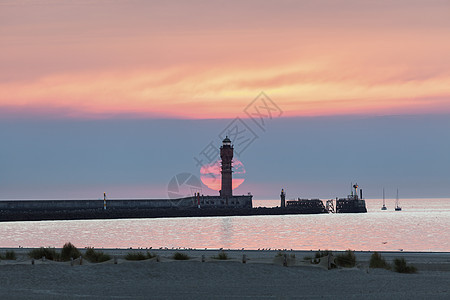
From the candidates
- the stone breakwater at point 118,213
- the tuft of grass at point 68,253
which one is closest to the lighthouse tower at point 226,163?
the stone breakwater at point 118,213

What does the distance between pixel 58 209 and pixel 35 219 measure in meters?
9.76

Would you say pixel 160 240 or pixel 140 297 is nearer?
pixel 140 297

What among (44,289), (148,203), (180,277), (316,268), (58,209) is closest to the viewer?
(44,289)

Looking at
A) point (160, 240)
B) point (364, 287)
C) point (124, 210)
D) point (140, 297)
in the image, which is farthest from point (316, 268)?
point (124, 210)

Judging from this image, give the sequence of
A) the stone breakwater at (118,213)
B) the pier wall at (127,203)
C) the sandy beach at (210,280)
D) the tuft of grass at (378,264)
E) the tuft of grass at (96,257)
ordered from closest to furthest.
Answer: the sandy beach at (210,280) → the tuft of grass at (378,264) → the tuft of grass at (96,257) → the stone breakwater at (118,213) → the pier wall at (127,203)

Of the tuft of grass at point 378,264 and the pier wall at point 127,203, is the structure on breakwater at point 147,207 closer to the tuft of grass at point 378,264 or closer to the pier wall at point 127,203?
the pier wall at point 127,203

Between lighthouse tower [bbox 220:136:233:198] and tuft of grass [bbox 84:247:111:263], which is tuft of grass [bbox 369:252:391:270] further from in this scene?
lighthouse tower [bbox 220:136:233:198]

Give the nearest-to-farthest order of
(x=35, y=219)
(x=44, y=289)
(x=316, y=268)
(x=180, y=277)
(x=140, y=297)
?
(x=140, y=297), (x=44, y=289), (x=180, y=277), (x=316, y=268), (x=35, y=219)

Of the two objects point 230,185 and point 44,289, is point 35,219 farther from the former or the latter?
point 44,289

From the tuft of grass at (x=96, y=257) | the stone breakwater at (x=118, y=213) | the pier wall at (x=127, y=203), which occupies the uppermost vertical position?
the pier wall at (x=127, y=203)

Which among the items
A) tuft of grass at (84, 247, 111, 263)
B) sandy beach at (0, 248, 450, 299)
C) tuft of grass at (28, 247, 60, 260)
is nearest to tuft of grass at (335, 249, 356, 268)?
sandy beach at (0, 248, 450, 299)

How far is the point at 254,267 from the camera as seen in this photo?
26.0 metres

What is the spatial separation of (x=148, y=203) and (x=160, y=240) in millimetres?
62110

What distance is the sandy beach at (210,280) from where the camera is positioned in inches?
830
